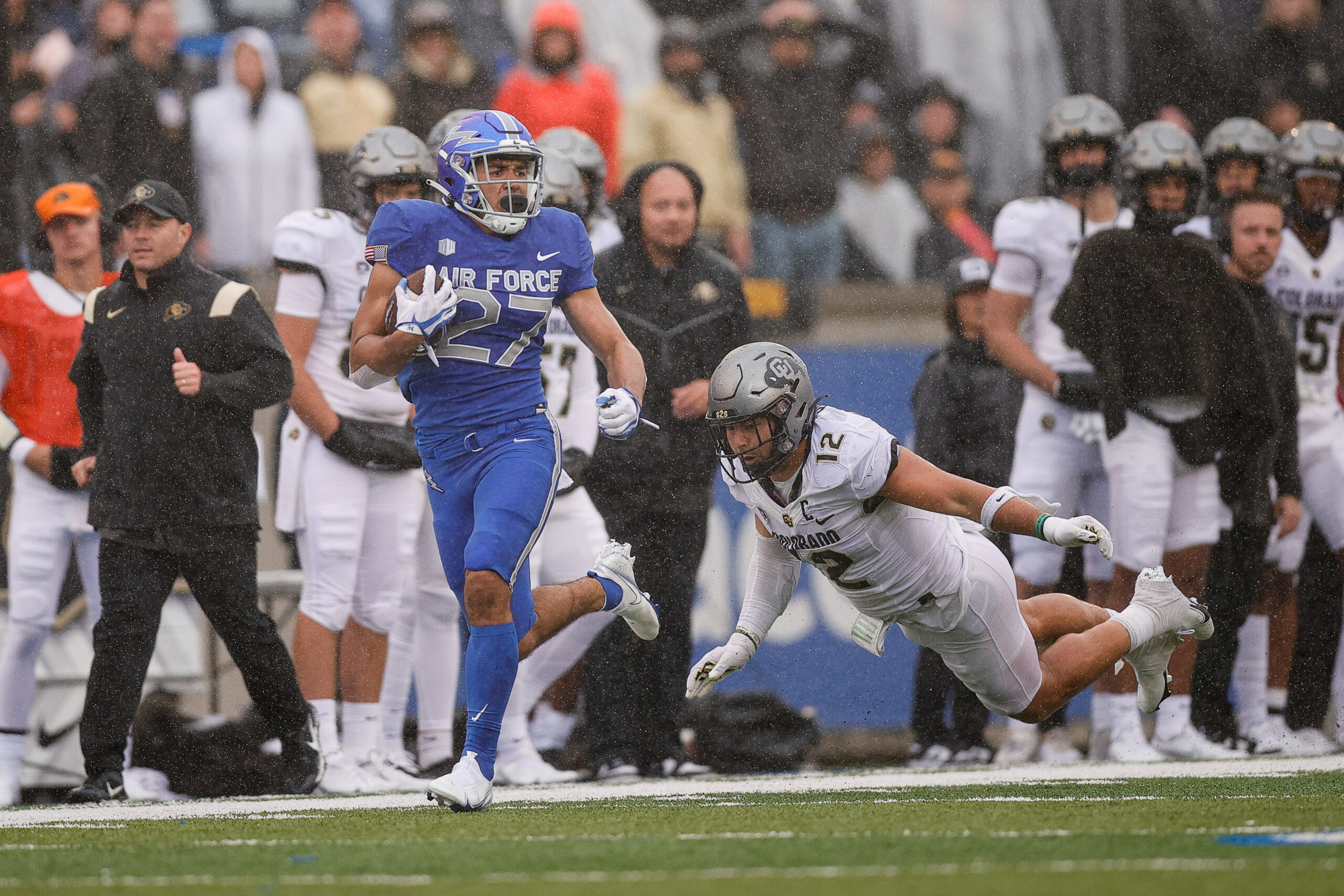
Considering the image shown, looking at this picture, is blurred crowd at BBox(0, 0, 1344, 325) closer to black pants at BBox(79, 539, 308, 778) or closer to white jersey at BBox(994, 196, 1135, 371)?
white jersey at BBox(994, 196, 1135, 371)

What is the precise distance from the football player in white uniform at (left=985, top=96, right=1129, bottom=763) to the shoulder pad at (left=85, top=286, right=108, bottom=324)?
3.48m

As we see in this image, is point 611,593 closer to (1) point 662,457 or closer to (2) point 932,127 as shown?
Result: (1) point 662,457

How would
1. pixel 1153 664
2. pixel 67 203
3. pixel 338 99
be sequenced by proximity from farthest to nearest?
pixel 338 99 < pixel 67 203 < pixel 1153 664

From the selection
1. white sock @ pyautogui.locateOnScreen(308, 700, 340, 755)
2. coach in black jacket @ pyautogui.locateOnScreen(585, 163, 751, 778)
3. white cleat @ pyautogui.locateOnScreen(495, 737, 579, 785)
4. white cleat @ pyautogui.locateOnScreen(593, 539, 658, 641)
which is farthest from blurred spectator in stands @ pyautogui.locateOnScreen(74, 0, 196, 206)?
Result: white cleat @ pyautogui.locateOnScreen(593, 539, 658, 641)

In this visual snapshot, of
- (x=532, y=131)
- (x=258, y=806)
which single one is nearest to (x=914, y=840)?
(x=258, y=806)

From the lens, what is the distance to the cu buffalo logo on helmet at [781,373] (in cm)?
536

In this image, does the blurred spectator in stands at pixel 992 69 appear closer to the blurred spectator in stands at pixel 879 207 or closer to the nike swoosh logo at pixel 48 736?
the blurred spectator in stands at pixel 879 207

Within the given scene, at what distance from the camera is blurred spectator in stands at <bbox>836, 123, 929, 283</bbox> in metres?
10.4

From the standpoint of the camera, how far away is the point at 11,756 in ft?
22.2

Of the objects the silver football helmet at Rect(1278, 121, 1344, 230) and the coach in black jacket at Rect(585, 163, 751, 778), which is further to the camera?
the silver football helmet at Rect(1278, 121, 1344, 230)

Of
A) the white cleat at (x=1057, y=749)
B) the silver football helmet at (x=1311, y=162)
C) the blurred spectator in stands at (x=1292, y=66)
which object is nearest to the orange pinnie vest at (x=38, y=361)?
the white cleat at (x=1057, y=749)

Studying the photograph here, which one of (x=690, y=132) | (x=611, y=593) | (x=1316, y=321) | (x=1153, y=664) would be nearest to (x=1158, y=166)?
(x=1316, y=321)

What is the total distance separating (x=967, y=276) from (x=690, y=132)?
235 cm

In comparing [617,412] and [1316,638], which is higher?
[617,412]
